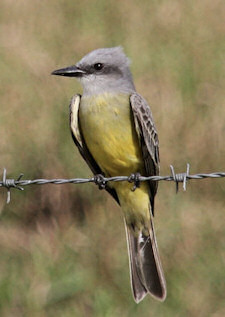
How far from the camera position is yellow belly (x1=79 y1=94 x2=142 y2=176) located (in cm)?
539

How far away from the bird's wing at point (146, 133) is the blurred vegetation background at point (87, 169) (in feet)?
3.92

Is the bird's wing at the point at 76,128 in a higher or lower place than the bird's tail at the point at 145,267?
higher

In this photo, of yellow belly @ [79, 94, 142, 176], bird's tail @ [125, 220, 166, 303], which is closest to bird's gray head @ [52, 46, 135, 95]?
yellow belly @ [79, 94, 142, 176]

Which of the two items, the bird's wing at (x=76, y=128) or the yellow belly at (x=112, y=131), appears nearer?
the yellow belly at (x=112, y=131)

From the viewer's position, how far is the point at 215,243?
6465 millimetres

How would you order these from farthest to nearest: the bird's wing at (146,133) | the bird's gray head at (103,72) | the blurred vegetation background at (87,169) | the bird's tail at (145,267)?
the blurred vegetation background at (87,169) → the bird's gray head at (103,72) → the bird's tail at (145,267) → the bird's wing at (146,133)

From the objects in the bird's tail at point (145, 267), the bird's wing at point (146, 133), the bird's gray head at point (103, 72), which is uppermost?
the bird's gray head at point (103, 72)

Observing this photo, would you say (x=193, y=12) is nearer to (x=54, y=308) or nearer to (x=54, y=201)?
(x=54, y=201)

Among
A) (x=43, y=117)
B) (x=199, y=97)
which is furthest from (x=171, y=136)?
(x=43, y=117)

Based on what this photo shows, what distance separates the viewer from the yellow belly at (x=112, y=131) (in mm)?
5391

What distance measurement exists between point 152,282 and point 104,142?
1.01 m

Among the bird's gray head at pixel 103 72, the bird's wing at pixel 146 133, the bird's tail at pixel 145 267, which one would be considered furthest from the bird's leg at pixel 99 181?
the bird's gray head at pixel 103 72

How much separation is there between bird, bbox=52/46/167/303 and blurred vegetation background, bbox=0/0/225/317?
575 millimetres

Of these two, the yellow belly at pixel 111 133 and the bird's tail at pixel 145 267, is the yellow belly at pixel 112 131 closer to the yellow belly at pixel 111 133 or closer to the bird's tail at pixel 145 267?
the yellow belly at pixel 111 133
